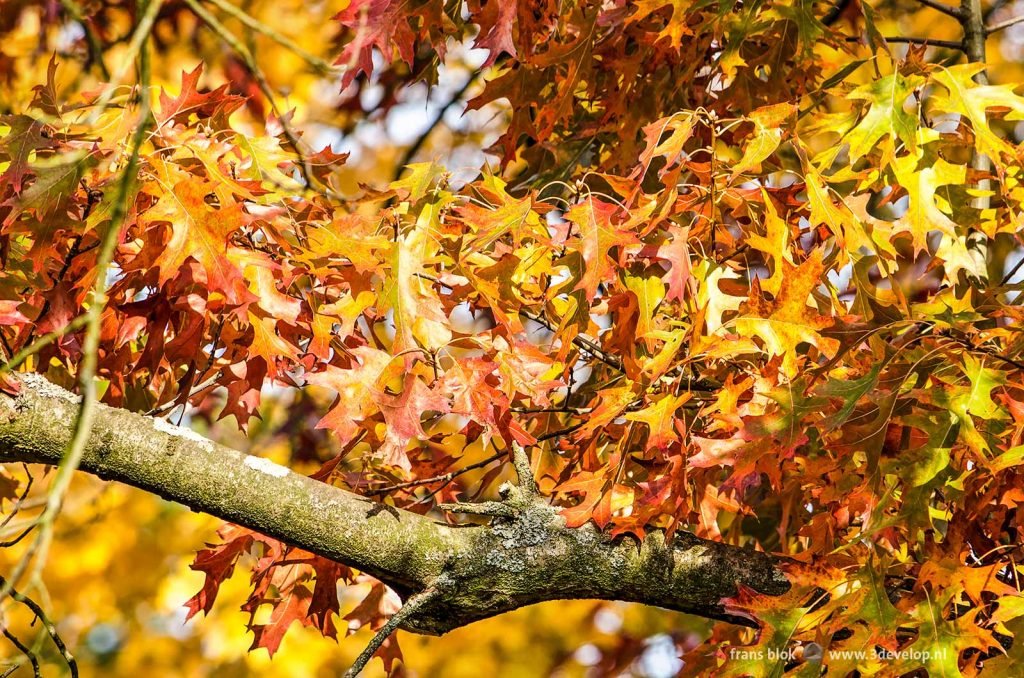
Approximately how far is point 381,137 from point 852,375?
158 inches

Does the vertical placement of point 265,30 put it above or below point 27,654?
above

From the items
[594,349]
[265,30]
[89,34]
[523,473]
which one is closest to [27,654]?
[523,473]

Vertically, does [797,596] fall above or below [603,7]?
below

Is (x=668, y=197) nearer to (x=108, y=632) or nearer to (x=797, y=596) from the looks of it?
(x=797, y=596)

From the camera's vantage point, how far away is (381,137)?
5.42 meters

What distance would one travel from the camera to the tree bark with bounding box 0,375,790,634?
70.3 inches

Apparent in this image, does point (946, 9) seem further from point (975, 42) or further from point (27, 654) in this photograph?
point (27, 654)

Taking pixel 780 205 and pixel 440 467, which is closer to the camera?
pixel 780 205

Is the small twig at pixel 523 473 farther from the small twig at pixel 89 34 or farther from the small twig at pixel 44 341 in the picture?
the small twig at pixel 89 34

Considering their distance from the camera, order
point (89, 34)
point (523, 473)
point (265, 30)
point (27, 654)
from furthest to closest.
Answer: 1. point (89, 34)
2. point (523, 473)
3. point (27, 654)
4. point (265, 30)

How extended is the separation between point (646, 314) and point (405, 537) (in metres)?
0.58

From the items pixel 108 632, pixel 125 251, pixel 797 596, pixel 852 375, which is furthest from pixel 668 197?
pixel 108 632

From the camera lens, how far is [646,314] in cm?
186

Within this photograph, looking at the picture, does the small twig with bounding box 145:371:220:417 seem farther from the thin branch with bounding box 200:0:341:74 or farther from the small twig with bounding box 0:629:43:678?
the thin branch with bounding box 200:0:341:74
